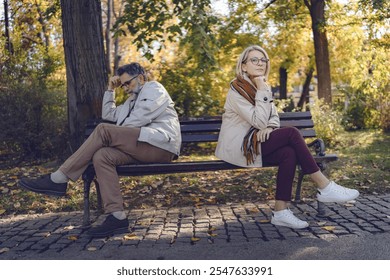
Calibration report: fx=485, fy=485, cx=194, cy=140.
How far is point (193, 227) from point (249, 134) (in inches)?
41.2

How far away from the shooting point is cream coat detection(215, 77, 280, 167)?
178 inches

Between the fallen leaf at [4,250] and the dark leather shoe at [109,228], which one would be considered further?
the dark leather shoe at [109,228]

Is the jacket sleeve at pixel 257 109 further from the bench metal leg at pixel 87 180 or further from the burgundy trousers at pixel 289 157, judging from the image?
the bench metal leg at pixel 87 180

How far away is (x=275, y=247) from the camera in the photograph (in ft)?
13.2

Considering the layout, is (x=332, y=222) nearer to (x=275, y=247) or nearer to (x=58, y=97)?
(x=275, y=247)

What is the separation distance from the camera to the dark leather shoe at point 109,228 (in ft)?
14.4

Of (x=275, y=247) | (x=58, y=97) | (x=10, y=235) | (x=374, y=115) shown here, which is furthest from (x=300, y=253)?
(x=374, y=115)

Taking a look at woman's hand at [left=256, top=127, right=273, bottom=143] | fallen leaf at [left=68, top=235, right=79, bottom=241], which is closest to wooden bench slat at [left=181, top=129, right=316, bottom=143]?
woman's hand at [left=256, top=127, right=273, bottom=143]

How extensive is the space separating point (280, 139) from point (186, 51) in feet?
24.6

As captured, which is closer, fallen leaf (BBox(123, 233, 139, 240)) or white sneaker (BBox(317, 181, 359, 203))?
fallen leaf (BBox(123, 233, 139, 240))

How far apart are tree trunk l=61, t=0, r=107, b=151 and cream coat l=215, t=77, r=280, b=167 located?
2.42 metres

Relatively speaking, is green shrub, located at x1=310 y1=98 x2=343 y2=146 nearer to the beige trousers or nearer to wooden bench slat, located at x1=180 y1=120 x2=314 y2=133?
wooden bench slat, located at x1=180 y1=120 x2=314 y2=133

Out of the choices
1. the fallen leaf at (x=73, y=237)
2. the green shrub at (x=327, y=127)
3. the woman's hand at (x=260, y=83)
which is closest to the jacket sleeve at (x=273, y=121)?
the woman's hand at (x=260, y=83)

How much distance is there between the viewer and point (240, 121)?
15.5 ft
